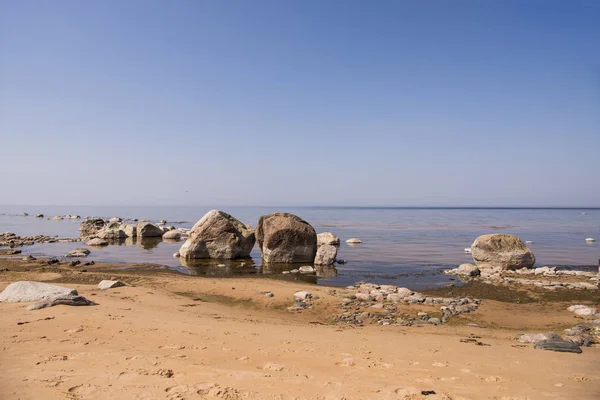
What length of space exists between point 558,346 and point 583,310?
17.5ft

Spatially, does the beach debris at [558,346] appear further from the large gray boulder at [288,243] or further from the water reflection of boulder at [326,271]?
the large gray boulder at [288,243]

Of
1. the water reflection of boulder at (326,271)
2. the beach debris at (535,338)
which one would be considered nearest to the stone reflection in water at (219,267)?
the water reflection of boulder at (326,271)

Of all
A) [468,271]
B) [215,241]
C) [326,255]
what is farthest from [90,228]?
[468,271]

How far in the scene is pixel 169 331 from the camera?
7.73 meters

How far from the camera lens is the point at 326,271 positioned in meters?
19.4

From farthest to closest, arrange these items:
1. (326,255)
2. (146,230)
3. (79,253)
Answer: (146,230), (79,253), (326,255)

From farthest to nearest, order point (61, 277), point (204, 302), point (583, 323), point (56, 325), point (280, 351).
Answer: point (61, 277) → point (204, 302) → point (583, 323) → point (56, 325) → point (280, 351)

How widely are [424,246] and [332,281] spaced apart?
15018 mm

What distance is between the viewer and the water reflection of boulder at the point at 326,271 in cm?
1827

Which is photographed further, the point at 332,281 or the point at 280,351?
the point at 332,281

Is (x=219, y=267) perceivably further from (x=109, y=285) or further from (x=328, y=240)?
(x=109, y=285)

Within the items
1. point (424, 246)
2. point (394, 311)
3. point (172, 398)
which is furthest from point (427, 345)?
point (424, 246)

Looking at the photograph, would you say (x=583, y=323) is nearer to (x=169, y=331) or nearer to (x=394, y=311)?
(x=394, y=311)

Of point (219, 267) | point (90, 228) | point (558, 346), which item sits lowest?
point (219, 267)
